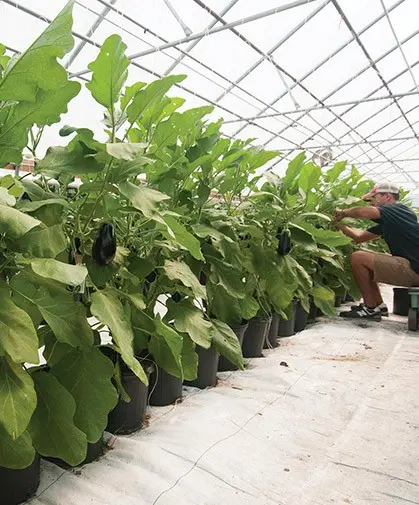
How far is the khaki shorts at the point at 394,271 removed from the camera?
300 cm

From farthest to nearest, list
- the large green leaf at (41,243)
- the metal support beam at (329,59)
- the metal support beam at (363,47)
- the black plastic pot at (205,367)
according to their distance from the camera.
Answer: the metal support beam at (329,59) < the metal support beam at (363,47) < the black plastic pot at (205,367) < the large green leaf at (41,243)

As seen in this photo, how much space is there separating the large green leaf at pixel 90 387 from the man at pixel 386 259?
228 cm

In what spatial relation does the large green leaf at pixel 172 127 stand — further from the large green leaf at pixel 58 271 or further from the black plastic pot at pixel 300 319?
the black plastic pot at pixel 300 319

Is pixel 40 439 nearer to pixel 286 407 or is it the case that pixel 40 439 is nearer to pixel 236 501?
pixel 236 501

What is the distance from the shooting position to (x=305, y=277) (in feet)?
5.75

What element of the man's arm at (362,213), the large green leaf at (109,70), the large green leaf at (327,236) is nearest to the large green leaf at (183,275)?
the large green leaf at (109,70)

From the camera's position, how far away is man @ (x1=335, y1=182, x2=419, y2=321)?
290 centimetres

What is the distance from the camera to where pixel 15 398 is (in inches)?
27.3

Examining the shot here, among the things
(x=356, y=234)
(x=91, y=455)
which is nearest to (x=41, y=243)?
(x=91, y=455)

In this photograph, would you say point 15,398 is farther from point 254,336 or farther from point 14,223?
point 254,336

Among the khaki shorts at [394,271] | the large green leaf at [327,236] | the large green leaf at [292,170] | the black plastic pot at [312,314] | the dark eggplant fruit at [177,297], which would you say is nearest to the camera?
the dark eggplant fruit at [177,297]

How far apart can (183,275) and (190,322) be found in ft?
0.46

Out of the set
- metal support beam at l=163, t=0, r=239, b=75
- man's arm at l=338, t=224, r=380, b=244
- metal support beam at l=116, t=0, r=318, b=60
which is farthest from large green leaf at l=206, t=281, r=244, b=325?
metal support beam at l=163, t=0, r=239, b=75

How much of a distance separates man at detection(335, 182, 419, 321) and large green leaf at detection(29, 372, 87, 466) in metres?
2.37
